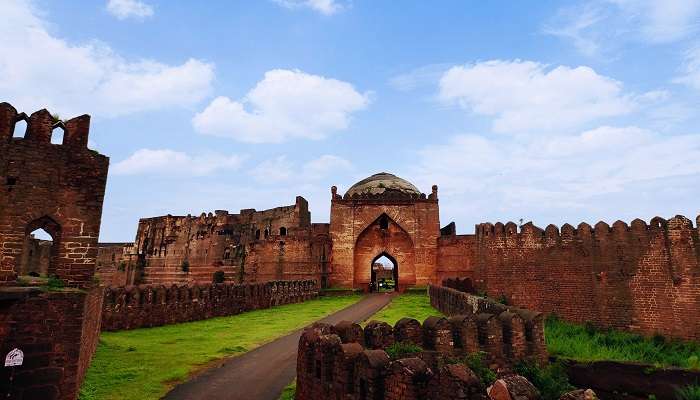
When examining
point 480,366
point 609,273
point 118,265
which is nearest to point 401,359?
point 480,366

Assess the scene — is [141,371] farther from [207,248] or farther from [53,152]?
[207,248]

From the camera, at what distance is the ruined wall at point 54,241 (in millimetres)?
6781

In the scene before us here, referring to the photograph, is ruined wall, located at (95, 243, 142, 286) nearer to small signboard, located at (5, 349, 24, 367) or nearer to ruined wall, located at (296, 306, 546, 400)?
small signboard, located at (5, 349, 24, 367)

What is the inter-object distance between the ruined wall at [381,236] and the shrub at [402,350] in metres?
22.9

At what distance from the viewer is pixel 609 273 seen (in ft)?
56.8

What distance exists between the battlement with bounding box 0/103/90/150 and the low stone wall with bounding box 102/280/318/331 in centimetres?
724

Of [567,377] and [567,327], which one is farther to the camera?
[567,327]

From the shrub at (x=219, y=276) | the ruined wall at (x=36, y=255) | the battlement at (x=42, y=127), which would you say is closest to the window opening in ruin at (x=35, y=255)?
the ruined wall at (x=36, y=255)

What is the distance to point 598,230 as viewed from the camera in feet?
58.4

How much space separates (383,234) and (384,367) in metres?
26.4

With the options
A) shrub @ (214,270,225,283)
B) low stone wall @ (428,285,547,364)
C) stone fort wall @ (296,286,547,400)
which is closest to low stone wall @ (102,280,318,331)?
stone fort wall @ (296,286,547,400)

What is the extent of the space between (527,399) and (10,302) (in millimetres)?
7650

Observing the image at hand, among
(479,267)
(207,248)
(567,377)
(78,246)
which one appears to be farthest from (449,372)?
(207,248)

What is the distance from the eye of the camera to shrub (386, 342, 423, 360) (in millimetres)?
6879
